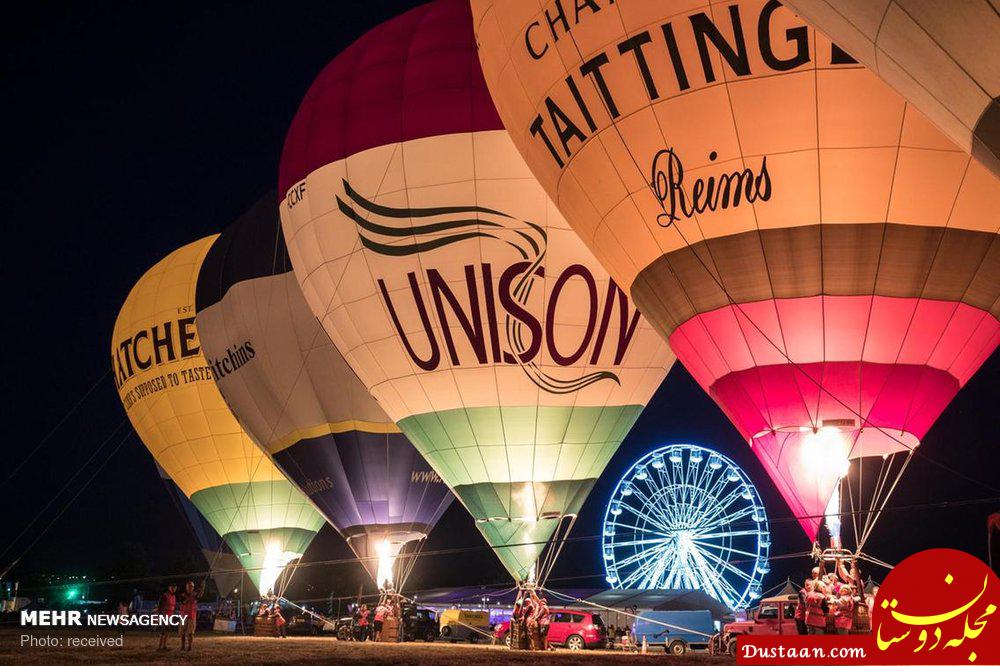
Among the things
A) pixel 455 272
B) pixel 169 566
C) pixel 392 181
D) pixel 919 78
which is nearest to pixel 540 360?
pixel 455 272

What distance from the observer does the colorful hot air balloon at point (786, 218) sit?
353 inches

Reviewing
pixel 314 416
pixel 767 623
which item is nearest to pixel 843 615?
pixel 767 623

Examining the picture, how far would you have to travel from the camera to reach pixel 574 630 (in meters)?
19.8

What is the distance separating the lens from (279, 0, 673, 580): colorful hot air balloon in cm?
1367

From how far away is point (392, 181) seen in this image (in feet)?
45.9

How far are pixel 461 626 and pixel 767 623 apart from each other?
33.5ft

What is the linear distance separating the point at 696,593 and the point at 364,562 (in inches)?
512

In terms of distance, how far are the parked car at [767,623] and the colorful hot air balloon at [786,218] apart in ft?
9.02

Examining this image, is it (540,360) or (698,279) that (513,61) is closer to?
(698,279)

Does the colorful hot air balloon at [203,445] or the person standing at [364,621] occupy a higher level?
the colorful hot air balloon at [203,445]

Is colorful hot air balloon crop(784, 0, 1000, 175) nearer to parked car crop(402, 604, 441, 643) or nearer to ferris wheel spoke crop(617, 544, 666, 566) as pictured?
parked car crop(402, 604, 441, 643)

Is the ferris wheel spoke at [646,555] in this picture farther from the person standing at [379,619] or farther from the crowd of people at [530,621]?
the crowd of people at [530,621]

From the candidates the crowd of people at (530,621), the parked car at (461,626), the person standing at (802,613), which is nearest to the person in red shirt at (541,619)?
the crowd of people at (530,621)

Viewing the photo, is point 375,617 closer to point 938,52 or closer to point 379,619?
point 379,619
